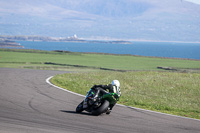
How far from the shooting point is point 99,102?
1285cm

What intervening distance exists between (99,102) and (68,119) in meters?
1.50

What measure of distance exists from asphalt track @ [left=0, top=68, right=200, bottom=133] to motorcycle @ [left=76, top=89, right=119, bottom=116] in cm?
21

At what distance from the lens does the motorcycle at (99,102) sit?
12500mm

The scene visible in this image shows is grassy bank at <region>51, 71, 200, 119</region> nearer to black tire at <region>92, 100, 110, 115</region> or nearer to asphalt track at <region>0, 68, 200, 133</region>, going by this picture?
asphalt track at <region>0, 68, 200, 133</region>

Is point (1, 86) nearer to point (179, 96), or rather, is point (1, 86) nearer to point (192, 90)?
point (179, 96)

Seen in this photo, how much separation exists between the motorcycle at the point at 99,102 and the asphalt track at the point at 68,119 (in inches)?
8.1

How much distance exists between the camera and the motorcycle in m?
12.5

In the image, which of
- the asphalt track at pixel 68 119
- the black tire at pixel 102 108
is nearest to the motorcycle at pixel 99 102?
the black tire at pixel 102 108

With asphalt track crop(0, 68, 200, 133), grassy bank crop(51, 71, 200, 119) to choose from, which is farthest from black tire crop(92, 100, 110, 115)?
grassy bank crop(51, 71, 200, 119)

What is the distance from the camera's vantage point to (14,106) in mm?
13625

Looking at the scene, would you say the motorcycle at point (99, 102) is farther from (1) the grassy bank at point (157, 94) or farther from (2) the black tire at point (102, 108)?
(1) the grassy bank at point (157, 94)

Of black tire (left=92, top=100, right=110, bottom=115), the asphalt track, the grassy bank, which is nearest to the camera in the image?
the asphalt track

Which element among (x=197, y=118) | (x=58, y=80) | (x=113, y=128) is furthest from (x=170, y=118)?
(x=58, y=80)

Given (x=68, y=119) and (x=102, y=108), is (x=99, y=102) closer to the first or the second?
(x=102, y=108)
